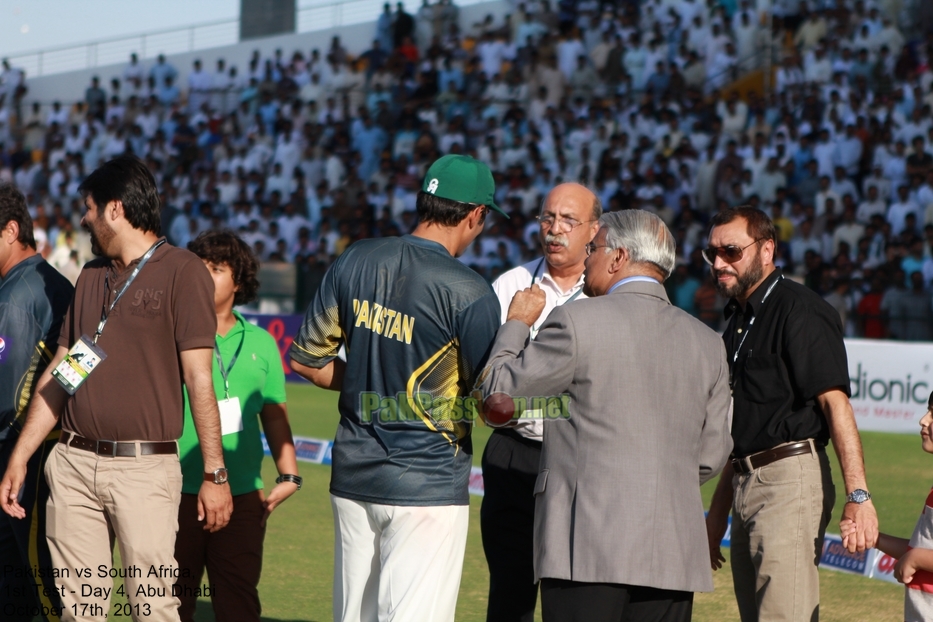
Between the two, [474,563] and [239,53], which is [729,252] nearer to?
[474,563]

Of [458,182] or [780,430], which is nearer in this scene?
[458,182]

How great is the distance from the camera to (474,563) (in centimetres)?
699

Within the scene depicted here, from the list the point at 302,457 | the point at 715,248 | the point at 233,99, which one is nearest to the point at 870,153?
the point at 302,457

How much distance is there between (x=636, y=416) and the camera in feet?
11.2

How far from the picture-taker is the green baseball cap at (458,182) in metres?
3.88

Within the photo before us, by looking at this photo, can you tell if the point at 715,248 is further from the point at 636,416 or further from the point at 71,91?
the point at 71,91

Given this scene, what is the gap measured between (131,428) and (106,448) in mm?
117

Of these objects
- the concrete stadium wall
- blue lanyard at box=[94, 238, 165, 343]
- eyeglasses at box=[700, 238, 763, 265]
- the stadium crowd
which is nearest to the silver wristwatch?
eyeglasses at box=[700, 238, 763, 265]

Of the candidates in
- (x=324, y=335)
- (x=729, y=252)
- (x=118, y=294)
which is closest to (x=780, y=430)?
(x=729, y=252)

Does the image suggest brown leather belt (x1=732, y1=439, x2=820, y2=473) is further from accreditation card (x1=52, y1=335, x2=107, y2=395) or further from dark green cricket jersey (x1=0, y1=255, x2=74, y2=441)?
dark green cricket jersey (x1=0, y1=255, x2=74, y2=441)

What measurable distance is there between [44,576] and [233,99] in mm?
25032

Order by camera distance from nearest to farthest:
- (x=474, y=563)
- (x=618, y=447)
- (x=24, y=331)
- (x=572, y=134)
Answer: (x=618, y=447)
(x=24, y=331)
(x=474, y=563)
(x=572, y=134)

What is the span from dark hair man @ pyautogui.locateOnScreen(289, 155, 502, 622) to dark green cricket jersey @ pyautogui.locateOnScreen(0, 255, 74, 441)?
61.2 inches

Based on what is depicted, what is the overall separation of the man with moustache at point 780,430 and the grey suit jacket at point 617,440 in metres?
0.71
